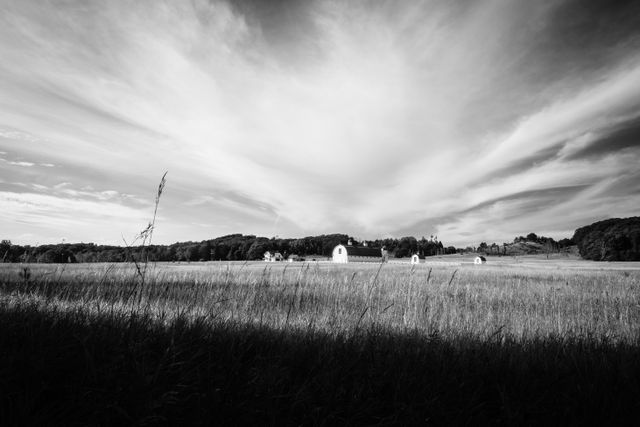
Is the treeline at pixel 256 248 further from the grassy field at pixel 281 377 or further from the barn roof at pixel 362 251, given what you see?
the grassy field at pixel 281 377

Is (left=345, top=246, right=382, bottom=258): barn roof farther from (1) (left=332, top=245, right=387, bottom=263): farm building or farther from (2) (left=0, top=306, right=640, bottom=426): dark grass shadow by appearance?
(2) (left=0, top=306, right=640, bottom=426): dark grass shadow

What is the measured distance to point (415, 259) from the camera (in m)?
94.4

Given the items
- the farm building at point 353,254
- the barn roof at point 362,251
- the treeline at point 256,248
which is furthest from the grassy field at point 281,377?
the barn roof at point 362,251

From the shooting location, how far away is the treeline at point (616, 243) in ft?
315

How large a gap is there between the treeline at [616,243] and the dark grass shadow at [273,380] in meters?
133

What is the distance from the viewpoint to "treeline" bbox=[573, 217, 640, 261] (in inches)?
3777

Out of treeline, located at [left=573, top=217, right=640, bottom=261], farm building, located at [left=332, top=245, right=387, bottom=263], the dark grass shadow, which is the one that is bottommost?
the dark grass shadow

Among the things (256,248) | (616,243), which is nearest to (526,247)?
(616,243)

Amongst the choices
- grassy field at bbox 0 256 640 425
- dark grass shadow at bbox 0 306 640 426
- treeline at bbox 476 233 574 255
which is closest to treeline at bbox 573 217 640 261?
treeline at bbox 476 233 574 255

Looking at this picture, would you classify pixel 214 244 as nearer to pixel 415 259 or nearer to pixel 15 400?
pixel 415 259

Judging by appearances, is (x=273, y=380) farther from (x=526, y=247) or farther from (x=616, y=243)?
(x=526, y=247)

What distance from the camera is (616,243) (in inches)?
3885

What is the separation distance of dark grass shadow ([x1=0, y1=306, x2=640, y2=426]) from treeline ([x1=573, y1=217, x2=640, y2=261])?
133 metres

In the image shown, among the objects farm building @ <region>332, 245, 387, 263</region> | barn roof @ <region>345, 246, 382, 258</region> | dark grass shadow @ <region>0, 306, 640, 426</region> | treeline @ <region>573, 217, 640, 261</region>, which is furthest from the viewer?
treeline @ <region>573, 217, 640, 261</region>
